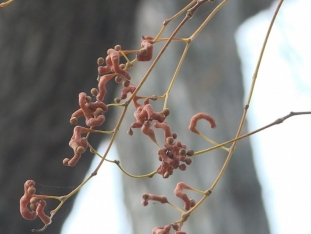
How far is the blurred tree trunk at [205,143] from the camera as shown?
33.1 inches

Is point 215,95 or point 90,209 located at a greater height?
point 215,95

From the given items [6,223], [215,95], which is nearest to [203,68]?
[215,95]

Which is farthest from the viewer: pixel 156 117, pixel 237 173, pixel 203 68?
pixel 203 68

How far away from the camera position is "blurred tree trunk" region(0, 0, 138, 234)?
90cm

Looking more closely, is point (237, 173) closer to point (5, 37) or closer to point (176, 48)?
point (176, 48)

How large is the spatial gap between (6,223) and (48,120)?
0.72ft

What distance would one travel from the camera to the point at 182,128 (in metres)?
0.96

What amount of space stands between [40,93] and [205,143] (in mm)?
358

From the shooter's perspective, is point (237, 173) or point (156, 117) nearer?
point (156, 117)

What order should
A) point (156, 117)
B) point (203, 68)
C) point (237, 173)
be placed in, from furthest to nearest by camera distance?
point (203, 68), point (237, 173), point (156, 117)

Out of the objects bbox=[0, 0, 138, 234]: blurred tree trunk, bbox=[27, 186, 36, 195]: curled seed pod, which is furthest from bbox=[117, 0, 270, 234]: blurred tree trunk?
bbox=[27, 186, 36, 195]: curled seed pod

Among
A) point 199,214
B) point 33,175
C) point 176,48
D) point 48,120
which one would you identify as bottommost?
point 199,214

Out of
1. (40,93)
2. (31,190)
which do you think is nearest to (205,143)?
(40,93)

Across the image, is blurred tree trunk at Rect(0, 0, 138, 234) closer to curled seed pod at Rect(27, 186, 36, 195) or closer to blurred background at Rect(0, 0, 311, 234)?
blurred background at Rect(0, 0, 311, 234)
